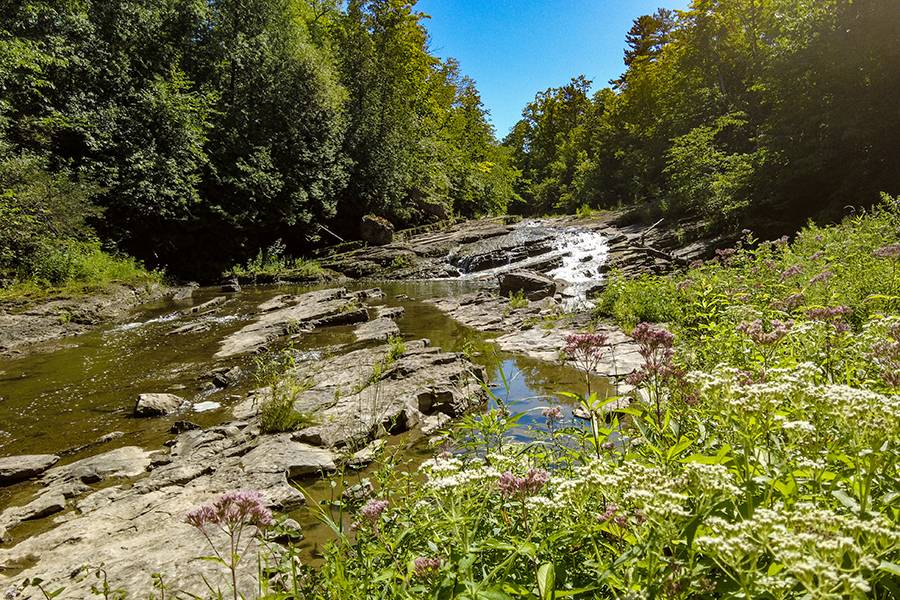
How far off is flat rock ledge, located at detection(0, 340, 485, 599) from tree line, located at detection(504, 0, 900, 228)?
15.0 meters

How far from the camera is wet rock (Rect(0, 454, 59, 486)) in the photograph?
4449mm

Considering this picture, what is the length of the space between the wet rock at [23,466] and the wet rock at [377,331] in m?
5.34

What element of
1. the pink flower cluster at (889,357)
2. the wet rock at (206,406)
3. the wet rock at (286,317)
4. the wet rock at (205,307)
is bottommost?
the wet rock at (206,406)

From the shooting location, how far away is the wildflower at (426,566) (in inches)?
65.2

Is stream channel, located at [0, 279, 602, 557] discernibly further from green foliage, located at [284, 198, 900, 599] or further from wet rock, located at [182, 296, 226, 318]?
green foliage, located at [284, 198, 900, 599]

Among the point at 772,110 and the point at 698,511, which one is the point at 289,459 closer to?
the point at 698,511

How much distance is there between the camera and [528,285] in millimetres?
14133

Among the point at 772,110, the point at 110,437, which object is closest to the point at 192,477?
the point at 110,437

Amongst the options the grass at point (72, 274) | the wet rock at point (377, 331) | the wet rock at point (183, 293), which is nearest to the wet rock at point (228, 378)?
the wet rock at point (377, 331)

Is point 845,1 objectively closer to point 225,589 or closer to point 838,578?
point 838,578

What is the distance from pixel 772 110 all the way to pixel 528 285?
50.6 ft

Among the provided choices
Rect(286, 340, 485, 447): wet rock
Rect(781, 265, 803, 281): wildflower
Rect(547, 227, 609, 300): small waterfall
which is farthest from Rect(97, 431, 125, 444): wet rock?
Rect(547, 227, 609, 300): small waterfall

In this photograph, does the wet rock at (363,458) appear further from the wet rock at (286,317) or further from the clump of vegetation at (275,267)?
the clump of vegetation at (275,267)

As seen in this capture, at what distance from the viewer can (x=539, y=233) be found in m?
24.8
